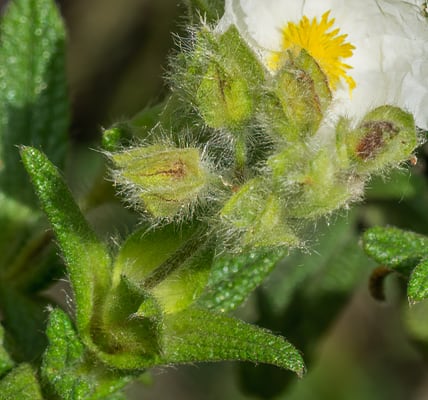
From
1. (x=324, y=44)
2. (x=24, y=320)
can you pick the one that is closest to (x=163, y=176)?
(x=324, y=44)

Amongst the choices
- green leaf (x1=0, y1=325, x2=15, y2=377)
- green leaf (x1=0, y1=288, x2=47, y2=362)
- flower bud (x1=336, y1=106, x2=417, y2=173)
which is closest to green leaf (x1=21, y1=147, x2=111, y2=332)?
green leaf (x1=0, y1=325, x2=15, y2=377)

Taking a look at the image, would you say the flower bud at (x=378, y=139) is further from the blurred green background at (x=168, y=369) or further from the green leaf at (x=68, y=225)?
the blurred green background at (x=168, y=369)

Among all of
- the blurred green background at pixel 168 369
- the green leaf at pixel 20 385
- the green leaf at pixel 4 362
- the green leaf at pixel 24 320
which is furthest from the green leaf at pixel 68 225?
the blurred green background at pixel 168 369

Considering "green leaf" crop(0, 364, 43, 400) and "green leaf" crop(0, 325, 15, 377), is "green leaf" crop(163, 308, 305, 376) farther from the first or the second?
"green leaf" crop(0, 325, 15, 377)

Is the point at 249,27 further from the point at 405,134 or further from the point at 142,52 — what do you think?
the point at 142,52

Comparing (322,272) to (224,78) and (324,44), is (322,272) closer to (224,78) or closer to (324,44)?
(324,44)
